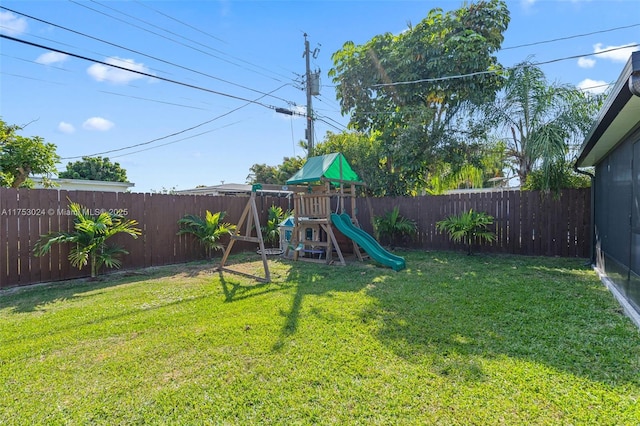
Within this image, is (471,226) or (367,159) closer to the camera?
(471,226)

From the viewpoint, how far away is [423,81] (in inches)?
363

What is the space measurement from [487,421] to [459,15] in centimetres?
1050

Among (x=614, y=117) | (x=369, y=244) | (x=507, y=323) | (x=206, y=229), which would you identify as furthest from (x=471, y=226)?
(x=206, y=229)

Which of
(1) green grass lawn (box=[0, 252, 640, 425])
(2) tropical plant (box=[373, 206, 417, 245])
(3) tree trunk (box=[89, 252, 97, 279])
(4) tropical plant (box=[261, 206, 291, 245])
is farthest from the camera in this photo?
(4) tropical plant (box=[261, 206, 291, 245])

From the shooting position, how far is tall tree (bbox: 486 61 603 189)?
647cm

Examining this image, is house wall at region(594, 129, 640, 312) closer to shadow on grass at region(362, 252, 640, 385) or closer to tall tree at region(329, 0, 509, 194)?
shadow on grass at region(362, 252, 640, 385)

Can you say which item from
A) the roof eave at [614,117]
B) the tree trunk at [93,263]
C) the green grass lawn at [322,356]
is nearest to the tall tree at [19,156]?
the tree trunk at [93,263]

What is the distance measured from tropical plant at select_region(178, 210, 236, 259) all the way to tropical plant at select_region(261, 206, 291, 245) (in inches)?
65.0

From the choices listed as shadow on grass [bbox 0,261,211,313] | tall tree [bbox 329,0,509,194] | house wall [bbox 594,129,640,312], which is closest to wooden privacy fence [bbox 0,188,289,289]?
shadow on grass [bbox 0,261,211,313]

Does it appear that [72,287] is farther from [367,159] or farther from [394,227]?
[367,159]

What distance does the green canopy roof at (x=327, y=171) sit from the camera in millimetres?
7141

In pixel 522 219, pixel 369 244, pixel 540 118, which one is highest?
pixel 540 118

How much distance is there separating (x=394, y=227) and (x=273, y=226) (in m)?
3.40

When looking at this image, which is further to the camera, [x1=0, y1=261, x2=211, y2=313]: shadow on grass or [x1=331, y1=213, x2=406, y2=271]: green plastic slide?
[x1=331, y1=213, x2=406, y2=271]: green plastic slide
